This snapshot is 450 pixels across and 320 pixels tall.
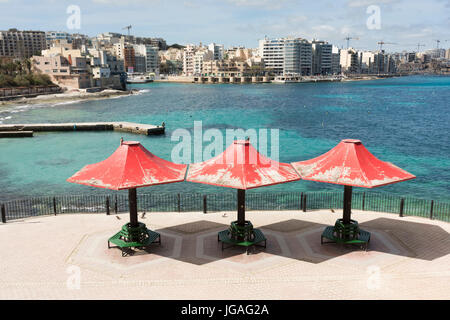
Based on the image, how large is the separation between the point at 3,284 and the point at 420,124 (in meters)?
68.8

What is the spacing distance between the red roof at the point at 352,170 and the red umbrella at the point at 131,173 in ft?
15.4

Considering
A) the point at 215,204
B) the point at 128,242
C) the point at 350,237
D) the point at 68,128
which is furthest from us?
the point at 68,128

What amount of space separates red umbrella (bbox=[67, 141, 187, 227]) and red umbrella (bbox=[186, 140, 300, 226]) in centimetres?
90

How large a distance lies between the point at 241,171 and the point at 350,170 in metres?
3.58

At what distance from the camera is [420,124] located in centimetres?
6631

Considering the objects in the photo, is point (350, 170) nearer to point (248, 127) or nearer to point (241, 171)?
point (241, 171)

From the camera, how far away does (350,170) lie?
12.7 meters

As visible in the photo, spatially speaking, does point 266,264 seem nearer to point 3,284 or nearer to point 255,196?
point 3,284

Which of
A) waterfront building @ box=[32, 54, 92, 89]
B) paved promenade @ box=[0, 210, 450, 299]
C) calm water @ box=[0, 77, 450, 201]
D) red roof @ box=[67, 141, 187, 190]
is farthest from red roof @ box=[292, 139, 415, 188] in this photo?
waterfront building @ box=[32, 54, 92, 89]

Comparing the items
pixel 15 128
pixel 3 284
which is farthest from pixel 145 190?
pixel 15 128

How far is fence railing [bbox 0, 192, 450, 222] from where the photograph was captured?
22.8 m

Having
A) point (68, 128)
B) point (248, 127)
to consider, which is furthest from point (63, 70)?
point (248, 127)

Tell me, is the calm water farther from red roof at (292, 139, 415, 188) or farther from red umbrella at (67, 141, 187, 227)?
red roof at (292, 139, 415, 188)

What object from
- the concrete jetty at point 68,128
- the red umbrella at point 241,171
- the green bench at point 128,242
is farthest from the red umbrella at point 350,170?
the concrete jetty at point 68,128
